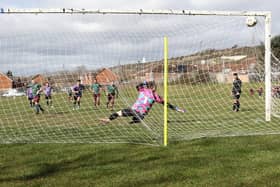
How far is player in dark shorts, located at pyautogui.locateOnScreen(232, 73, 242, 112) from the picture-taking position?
41.2 feet

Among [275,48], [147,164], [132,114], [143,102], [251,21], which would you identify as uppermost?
[251,21]

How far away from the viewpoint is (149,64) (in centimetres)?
960

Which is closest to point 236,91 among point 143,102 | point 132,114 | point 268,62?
point 143,102

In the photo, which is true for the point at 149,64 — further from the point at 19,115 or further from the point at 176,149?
the point at 19,115

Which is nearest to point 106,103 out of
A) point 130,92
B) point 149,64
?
point 130,92

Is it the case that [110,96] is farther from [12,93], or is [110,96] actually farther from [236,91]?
[12,93]

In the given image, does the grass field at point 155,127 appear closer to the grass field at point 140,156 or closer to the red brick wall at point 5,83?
the grass field at point 140,156

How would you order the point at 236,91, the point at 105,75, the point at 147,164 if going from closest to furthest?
the point at 147,164 → the point at 105,75 → the point at 236,91

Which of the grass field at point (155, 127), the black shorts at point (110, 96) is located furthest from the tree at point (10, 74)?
the black shorts at point (110, 96)

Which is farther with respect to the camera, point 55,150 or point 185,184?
point 55,150

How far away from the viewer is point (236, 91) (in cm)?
1498

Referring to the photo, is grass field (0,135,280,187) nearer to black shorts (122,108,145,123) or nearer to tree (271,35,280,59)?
black shorts (122,108,145,123)

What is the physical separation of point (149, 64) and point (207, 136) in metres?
2.08

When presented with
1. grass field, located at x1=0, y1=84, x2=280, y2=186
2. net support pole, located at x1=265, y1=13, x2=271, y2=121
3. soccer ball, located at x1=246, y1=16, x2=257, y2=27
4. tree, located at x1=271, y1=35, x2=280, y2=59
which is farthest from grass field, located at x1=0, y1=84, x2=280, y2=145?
soccer ball, located at x1=246, y1=16, x2=257, y2=27
